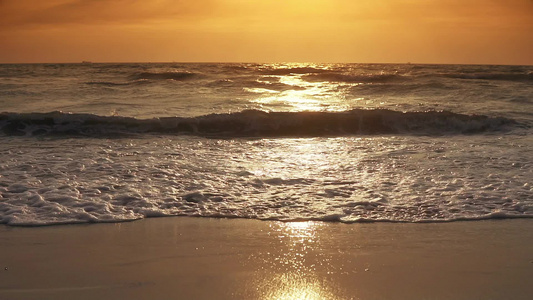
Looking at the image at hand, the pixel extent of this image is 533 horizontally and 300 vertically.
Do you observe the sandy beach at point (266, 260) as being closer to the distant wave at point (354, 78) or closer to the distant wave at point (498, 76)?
the distant wave at point (354, 78)

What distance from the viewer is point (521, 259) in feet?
15.1

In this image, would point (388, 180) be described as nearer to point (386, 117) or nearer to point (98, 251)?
point (98, 251)

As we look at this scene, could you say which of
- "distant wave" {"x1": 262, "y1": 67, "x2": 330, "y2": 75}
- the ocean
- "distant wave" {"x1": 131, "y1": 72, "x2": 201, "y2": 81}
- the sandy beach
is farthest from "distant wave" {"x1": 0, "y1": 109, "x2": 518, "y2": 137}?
"distant wave" {"x1": 262, "y1": 67, "x2": 330, "y2": 75}

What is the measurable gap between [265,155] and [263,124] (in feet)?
15.4

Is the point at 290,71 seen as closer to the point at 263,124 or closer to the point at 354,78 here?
the point at 354,78

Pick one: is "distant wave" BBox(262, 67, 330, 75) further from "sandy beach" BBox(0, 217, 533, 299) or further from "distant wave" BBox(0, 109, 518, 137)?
"sandy beach" BBox(0, 217, 533, 299)

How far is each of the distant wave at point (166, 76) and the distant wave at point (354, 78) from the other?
5.50 meters

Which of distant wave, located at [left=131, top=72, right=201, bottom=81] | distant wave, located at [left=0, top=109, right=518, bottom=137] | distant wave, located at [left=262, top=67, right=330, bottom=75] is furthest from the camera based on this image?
distant wave, located at [left=262, top=67, right=330, bottom=75]

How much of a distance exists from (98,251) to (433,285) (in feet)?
8.93

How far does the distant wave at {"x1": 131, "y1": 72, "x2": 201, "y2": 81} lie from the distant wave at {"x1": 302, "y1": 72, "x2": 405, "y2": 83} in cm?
550

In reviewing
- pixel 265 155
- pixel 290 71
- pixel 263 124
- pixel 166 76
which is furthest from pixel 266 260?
pixel 290 71

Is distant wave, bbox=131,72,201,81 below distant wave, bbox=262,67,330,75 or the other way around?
below

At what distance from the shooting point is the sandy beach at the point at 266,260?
4.01 metres

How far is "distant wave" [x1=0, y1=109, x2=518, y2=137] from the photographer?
1306cm
